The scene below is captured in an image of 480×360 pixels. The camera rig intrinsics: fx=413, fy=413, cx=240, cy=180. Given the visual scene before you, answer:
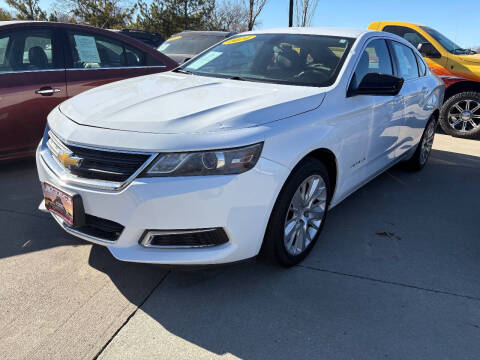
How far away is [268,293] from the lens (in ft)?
8.02

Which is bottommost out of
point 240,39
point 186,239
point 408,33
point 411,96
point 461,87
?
point 461,87

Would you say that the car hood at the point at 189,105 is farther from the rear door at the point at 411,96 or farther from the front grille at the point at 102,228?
the rear door at the point at 411,96

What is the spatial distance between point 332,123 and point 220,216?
1.08 metres

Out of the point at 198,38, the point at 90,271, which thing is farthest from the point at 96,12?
the point at 90,271

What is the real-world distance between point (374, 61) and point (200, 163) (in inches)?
84.4

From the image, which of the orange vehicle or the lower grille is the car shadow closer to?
the lower grille

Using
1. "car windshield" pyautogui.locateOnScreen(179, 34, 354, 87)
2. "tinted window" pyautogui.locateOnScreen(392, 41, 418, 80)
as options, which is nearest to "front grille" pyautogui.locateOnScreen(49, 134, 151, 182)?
"car windshield" pyautogui.locateOnScreen(179, 34, 354, 87)

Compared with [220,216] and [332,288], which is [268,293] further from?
[220,216]

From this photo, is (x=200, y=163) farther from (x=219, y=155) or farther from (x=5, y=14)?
(x=5, y=14)

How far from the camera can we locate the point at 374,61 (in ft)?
11.4

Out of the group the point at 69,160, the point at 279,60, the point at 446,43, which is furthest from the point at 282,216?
the point at 446,43

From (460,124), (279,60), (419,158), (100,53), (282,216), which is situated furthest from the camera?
(460,124)

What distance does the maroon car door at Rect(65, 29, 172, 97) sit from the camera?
4.36m

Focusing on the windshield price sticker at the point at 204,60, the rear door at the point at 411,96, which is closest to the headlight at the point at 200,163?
the windshield price sticker at the point at 204,60
